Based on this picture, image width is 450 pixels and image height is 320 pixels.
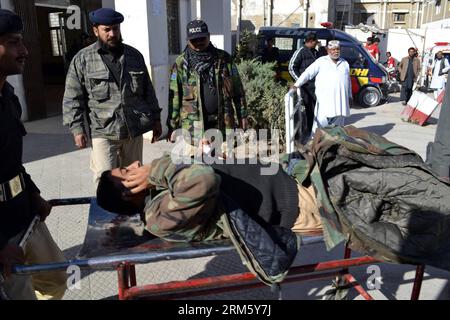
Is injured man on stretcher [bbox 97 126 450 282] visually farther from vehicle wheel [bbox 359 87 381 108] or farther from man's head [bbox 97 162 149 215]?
vehicle wheel [bbox 359 87 381 108]

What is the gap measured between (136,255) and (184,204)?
32 cm

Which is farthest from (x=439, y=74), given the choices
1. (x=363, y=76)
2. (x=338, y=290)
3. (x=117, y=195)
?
(x=117, y=195)

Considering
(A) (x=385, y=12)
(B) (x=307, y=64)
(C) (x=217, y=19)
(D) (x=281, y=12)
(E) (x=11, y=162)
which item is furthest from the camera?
(A) (x=385, y=12)

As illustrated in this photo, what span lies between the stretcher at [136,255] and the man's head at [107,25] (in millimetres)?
1391

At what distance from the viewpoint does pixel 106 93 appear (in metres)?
3.28

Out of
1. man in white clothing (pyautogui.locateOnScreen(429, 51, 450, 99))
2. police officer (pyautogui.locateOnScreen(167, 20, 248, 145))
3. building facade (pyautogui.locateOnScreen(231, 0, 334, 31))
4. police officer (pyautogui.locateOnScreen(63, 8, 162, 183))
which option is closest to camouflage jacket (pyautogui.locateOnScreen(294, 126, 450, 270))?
police officer (pyautogui.locateOnScreen(167, 20, 248, 145))

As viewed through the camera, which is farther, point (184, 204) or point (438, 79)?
point (438, 79)

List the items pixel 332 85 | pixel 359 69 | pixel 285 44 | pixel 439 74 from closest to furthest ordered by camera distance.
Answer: pixel 332 85 < pixel 359 69 < pixel 285 44 < pixel 439 74

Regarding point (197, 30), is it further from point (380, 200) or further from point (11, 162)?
point (380, 200)

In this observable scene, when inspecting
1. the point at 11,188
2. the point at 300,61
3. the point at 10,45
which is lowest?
the point at 11,188

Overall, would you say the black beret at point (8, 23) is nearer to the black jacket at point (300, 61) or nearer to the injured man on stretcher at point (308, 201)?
the injured man on stretcher at point (308, 201)

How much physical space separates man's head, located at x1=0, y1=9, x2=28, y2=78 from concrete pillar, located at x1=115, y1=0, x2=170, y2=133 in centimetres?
432

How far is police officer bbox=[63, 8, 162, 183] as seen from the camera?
322 cm
